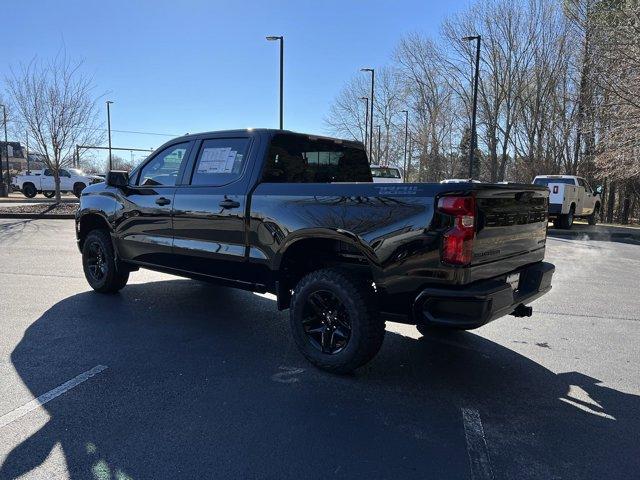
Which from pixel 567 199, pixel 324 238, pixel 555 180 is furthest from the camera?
pixel 555 180

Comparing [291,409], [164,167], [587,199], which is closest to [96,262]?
[164,167]

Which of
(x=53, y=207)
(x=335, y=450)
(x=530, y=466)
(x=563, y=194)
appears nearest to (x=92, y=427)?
(x=335, y=450)

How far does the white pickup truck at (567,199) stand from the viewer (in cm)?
1598

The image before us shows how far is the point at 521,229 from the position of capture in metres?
3.93

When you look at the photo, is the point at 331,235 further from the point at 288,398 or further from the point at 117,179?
the point at 117,179

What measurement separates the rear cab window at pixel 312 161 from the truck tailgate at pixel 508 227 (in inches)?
76.2

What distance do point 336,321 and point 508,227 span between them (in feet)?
4.95

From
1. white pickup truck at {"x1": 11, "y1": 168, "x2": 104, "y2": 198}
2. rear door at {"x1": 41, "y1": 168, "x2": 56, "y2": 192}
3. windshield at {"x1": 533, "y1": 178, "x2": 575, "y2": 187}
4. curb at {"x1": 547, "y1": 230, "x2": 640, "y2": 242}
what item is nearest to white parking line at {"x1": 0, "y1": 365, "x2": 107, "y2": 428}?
curb at {"x1": 547, "y1": 230, "x2": 640, "y2": 242}

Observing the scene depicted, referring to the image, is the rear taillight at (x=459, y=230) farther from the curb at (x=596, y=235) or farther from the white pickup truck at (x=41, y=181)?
the white pickup truck at (x=41, y=181)

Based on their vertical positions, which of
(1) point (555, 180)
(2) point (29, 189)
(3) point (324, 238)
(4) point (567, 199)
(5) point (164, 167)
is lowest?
(2) point (29, 189)

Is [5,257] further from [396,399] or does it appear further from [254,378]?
[396,399]

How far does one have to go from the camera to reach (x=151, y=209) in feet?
17.7

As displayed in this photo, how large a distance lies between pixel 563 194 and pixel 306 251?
1416 cm

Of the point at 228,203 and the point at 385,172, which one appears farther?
the point at 385,172
